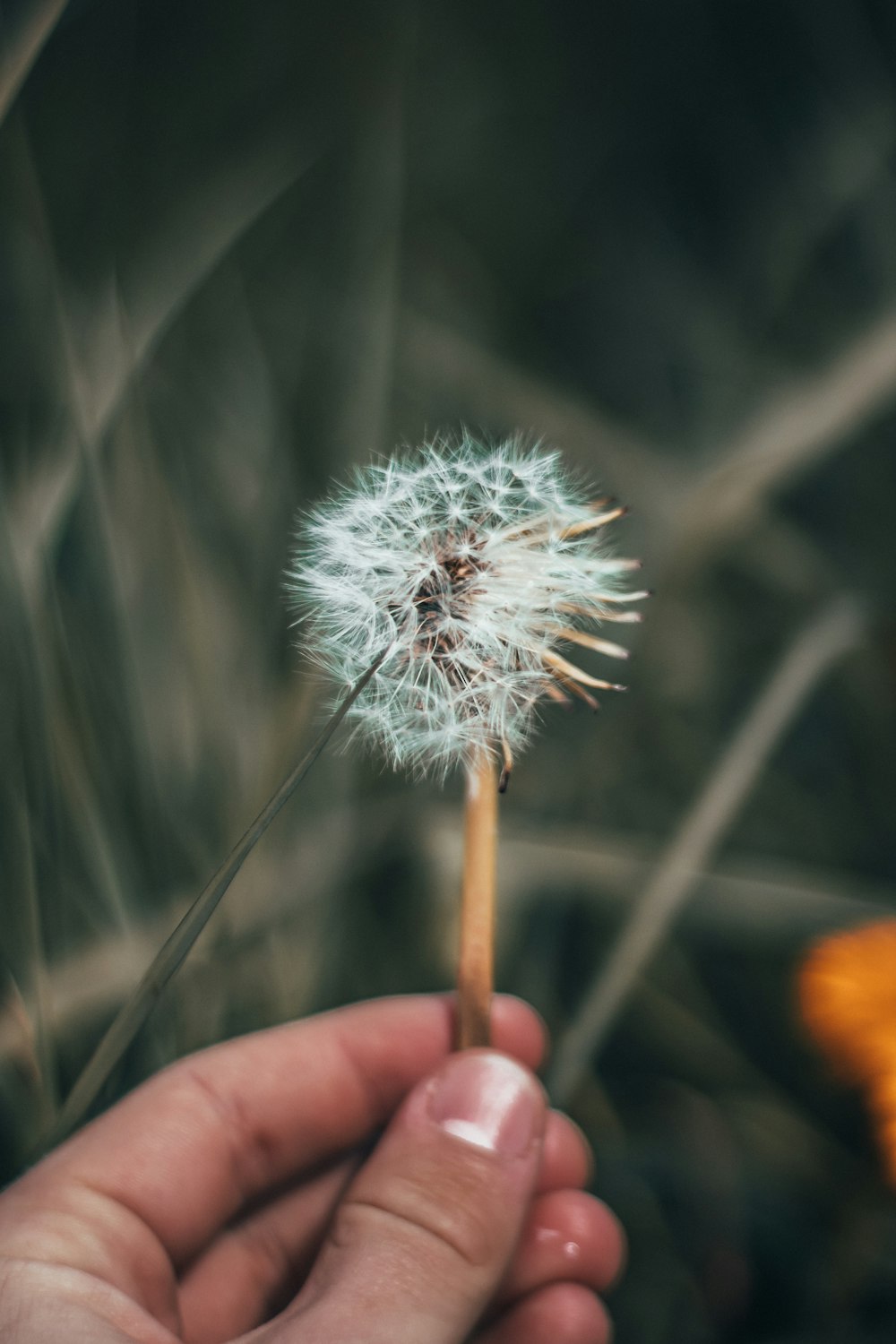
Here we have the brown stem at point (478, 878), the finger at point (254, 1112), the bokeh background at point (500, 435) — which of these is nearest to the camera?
the brown stem at point (478, 878)

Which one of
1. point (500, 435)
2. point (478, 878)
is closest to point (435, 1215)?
point (478, 878)

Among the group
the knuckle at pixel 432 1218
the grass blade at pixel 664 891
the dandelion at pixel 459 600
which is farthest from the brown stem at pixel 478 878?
the grass blade at pixel 664 891

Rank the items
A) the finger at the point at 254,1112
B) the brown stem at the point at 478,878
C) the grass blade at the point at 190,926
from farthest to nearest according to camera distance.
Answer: the finger at the point at 254,1112, the brown stem at the point at 478,878, the grass blade at the point at 190,926

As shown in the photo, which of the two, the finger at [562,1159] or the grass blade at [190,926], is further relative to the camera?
the finger at [562,1159]

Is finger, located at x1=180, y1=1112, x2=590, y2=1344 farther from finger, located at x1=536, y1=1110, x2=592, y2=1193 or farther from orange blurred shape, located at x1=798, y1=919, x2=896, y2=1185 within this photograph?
orange blurred shape, located at x1=798, y1=919, x2=896, y2=1185

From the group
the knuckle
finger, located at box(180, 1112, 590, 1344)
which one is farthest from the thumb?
finger, located at box(180, 1112, 590, 1344)

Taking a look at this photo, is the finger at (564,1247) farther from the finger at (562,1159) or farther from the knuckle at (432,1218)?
the knuckle at (432,1218)
